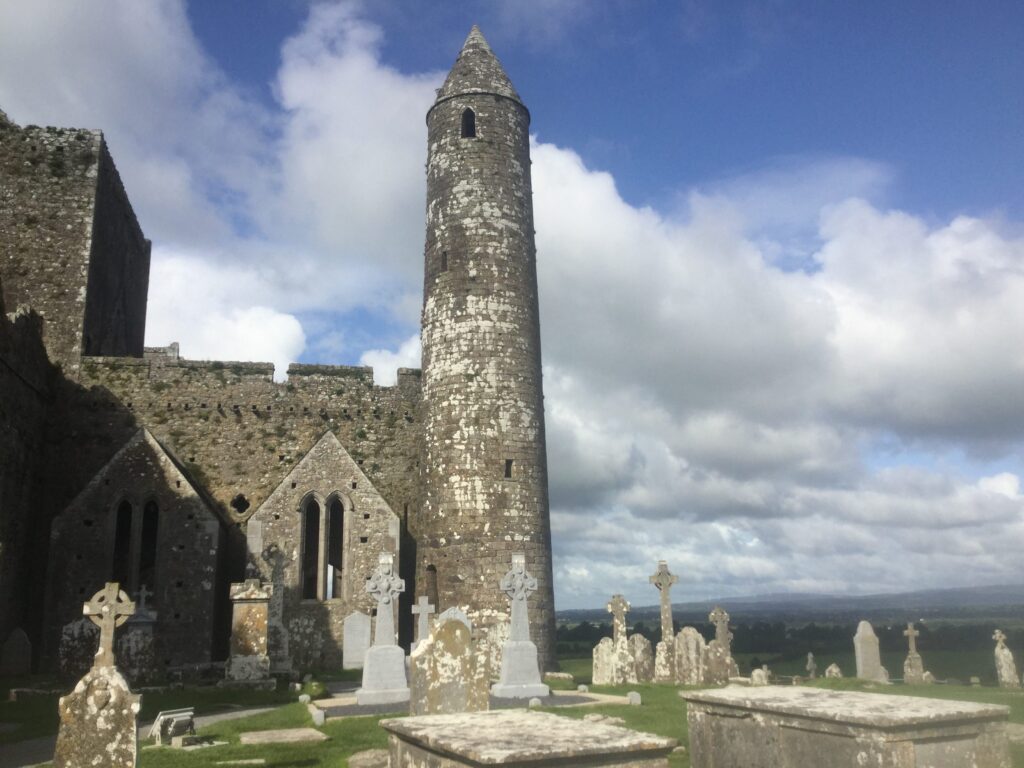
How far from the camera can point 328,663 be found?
20.8m

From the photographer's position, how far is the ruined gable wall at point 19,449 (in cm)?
1900

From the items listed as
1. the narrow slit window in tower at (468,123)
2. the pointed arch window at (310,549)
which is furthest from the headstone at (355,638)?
the narrow slit window in tower at (468,123)

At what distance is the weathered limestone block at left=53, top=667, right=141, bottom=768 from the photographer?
7.57 meters

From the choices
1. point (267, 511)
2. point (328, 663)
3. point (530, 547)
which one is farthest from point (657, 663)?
point (267, 511)

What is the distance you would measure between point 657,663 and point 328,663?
7955mm

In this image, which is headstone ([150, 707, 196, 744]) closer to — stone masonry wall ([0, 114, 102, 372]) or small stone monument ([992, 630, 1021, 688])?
stone masonry wall ([0, 114, 102, 372])

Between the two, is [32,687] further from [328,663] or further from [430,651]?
[430,651]

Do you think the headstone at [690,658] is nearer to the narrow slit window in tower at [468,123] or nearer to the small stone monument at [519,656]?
the small stone monument at [519,656]

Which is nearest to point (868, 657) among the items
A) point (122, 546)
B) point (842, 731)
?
point (842, 731)

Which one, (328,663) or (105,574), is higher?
(105,574)

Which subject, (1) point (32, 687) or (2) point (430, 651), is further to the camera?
(1) point (32, 687)

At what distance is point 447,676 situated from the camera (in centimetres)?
955

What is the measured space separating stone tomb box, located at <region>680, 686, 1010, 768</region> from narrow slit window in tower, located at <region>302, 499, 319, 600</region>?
15812mm

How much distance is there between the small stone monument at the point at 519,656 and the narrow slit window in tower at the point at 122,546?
10.1 meters
